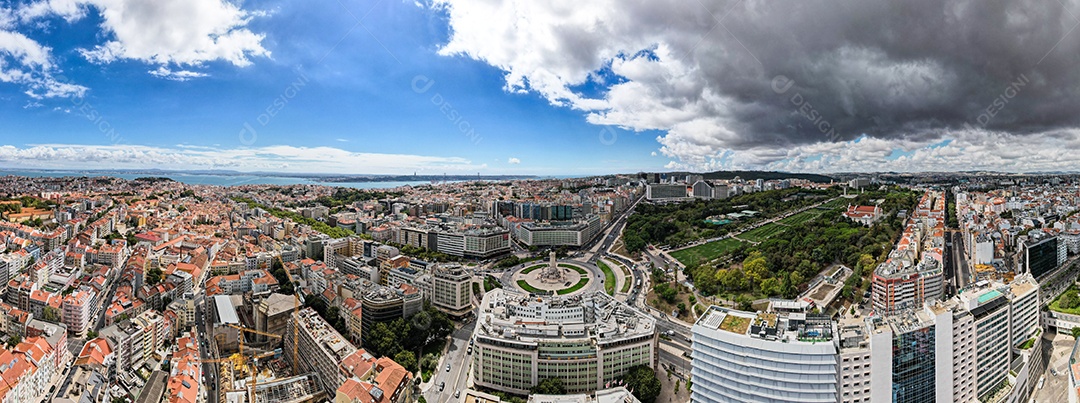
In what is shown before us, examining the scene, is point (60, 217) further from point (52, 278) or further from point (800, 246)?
point (800, 246)

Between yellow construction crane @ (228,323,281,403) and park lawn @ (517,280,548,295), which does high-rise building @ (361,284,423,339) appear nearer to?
yellow construction crane @ (228,323,281,403)

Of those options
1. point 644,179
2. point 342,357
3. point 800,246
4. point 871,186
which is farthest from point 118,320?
point 644,179

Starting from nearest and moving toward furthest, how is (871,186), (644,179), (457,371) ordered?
1. (457,371)
2. (871,186)
3. (644,179)

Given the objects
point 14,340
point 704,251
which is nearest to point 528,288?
point 704,251

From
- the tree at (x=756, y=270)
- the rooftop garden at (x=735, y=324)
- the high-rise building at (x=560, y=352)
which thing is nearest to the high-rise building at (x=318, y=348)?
the high-rise building at (x=560, y=352)

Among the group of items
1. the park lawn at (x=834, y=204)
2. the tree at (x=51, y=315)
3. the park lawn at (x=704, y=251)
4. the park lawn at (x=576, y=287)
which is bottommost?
the park lawn at (x=576, y=287)

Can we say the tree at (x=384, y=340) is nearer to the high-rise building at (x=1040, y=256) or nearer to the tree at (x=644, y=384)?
the tree at (x=644, y=384)
